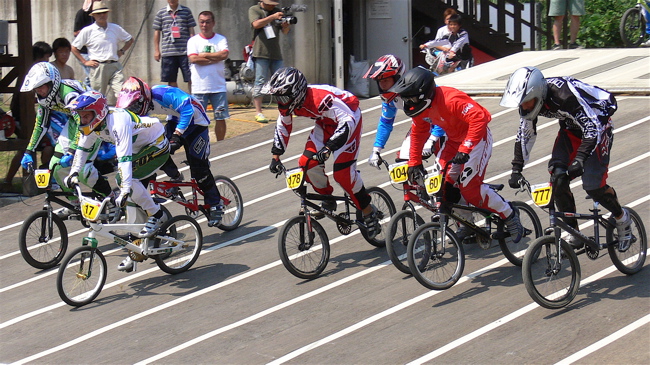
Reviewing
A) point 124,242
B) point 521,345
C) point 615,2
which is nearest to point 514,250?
point 521,345

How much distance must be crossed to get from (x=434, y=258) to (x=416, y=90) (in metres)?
1.53

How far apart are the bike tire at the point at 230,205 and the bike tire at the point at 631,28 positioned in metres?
11.0

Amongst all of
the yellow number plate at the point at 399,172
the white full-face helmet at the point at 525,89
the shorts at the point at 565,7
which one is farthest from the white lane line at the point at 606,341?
the shorts at the point at 565,7

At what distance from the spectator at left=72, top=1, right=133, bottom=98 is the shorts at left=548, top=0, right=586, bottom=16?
8863 mm

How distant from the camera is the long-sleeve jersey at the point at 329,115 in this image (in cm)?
862

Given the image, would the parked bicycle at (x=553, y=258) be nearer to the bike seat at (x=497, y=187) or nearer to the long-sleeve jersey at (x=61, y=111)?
the bike seat at (x=497, y=187)

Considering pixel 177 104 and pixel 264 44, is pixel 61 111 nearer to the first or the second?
pixel 177 104

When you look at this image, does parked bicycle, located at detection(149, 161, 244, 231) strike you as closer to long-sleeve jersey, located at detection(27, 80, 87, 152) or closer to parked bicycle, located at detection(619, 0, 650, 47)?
long-sleeve jersey, located at detection(27, 80, 87, 152)

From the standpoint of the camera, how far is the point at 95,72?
595 inches

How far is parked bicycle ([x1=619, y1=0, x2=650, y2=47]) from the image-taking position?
18062mm

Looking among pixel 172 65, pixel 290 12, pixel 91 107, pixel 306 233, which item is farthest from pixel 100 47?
pixel 306 233

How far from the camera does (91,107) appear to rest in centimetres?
862

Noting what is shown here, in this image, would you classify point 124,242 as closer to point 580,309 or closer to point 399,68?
point 399,68

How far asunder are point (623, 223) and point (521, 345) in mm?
1753
